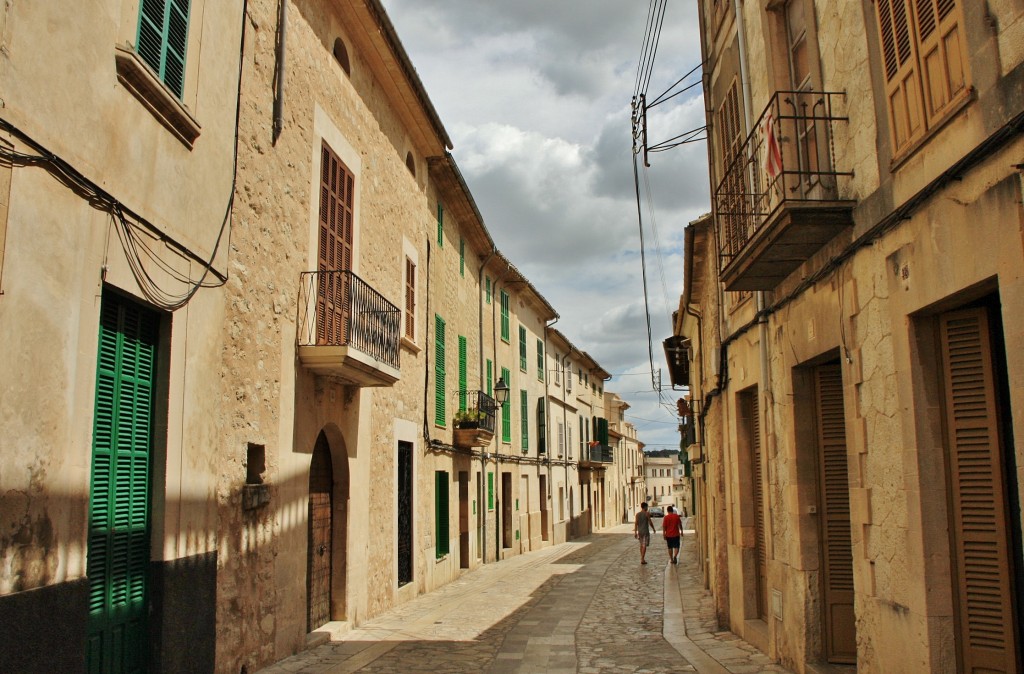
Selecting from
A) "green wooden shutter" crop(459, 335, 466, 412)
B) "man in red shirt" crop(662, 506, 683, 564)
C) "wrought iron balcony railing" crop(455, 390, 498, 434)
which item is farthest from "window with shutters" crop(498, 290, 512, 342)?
"man in red shirt" crop(662, 506, 683, 564)

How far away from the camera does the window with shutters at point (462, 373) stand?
775 inches

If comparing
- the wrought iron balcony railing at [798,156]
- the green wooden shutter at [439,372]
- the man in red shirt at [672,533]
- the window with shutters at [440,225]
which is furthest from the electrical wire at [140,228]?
the man in red shirt at [672,533]

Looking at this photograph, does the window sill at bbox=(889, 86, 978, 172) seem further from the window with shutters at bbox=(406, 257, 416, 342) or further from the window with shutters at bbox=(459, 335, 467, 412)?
the window with shutters at bbox=(459, 335, 467, 412)

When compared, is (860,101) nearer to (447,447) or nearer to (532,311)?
(447,447)

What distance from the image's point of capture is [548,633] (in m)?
11.3

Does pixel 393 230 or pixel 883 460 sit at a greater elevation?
pixel 393 230

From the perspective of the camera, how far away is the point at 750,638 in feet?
31.7

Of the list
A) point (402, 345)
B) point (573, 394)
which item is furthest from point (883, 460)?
point (573, 394)

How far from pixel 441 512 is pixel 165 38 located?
12.4 metres

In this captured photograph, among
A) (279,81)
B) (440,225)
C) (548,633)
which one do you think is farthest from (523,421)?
(279,81)

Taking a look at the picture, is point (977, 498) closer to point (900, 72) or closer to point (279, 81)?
point (900, 72)

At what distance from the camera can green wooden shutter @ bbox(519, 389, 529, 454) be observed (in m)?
28.3

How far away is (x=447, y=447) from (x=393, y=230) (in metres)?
5.55

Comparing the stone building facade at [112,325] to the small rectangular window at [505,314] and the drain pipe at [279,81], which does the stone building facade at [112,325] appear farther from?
the small rectangular window at [505,314]
